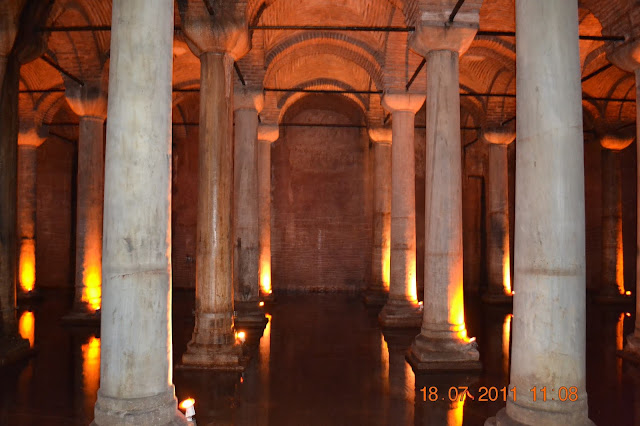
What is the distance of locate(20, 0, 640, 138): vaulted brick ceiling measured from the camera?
10.5 meters

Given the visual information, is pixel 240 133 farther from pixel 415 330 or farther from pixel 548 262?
pixel 548 262

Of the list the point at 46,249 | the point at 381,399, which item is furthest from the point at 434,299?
the point at 46,249

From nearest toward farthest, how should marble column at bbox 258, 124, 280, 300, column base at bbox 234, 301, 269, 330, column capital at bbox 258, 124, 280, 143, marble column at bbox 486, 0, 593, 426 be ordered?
marble column at bbox 486, 0, 593, 426, column base at bbox 234, 301, 269, 330, marble column at bbox 258, 124, 280, 300, column capital at bbox 258, 124, 280, 143

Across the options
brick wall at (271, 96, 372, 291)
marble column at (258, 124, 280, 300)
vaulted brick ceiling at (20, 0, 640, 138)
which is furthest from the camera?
brick wall at (271, 96, 372, 291)

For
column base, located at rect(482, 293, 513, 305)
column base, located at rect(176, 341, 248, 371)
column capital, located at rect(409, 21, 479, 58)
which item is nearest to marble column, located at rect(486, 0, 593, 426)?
column capital, located at rect(409, 21, 479, 58)

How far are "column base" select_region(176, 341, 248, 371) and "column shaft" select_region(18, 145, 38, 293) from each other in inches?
405

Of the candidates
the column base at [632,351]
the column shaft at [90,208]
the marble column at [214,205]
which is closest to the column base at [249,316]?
the marble column at [214,205]

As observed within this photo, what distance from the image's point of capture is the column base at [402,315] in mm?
11070

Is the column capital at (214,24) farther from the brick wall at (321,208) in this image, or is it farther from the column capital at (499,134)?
the brick wall at (321,208)

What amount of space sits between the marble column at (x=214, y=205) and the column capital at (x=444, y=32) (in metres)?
2.75

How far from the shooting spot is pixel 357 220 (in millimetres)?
19562

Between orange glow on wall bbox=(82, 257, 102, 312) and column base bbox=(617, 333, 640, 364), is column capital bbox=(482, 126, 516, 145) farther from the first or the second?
orange glow on wall bbox=(82, 257, 102, 312)

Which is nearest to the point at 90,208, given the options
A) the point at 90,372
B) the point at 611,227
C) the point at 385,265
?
the point at 90,372

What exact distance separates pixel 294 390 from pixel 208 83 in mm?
4602
